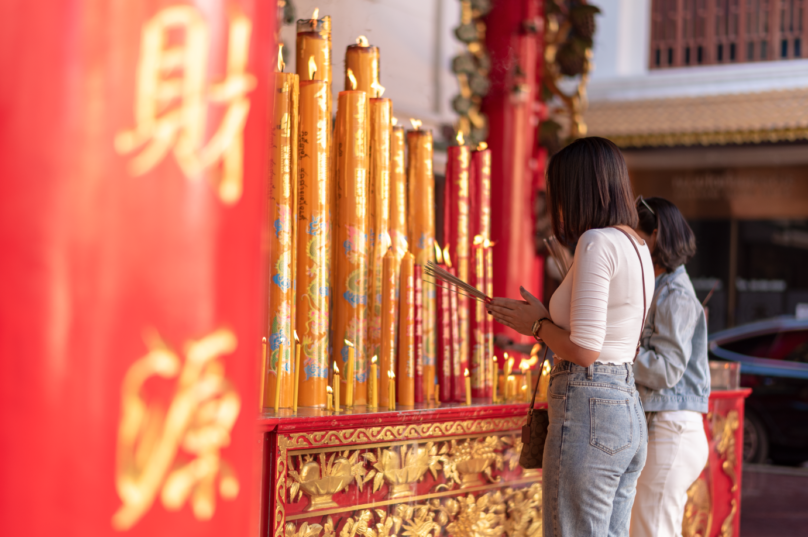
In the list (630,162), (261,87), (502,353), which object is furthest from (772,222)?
(261,87)

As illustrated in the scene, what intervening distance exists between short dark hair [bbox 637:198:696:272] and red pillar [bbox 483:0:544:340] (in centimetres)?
268

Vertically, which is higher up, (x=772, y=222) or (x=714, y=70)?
(x=714, y=70)

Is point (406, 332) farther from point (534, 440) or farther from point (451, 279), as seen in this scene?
point (534, 440)

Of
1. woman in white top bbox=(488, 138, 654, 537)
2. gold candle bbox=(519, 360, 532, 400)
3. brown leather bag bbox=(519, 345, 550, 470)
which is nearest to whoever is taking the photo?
woman in white top bbox=(488, 138, 654, 537)

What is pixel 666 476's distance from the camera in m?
2.15

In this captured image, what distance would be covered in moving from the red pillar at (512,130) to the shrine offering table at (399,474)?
276cm

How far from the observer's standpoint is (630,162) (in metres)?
7.36

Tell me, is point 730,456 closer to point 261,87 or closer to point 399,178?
point 399,178

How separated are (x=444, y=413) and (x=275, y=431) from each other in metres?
0.49

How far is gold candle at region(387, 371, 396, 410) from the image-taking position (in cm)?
200

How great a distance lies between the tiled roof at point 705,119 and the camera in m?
6.45

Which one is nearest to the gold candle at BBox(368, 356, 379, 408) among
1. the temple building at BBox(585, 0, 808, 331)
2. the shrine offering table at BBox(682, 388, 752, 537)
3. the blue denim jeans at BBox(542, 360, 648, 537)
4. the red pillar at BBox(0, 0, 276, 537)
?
the blue denim jeans at BBox(542, 360, 648, 537)

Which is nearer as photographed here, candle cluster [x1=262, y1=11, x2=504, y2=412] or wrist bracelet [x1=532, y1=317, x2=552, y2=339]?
wrist bracelet [x1=532, y1=317, x2=552, y2=339]

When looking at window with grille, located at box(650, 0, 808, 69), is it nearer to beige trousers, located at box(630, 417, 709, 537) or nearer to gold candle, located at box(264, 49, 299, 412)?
beige trousers, located at box(630, 417, 709, 537)
